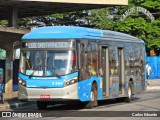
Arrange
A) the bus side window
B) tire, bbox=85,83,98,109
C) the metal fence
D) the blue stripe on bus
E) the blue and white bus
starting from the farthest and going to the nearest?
1. the metal fence
2. tire, bbox=85,83,98,109
3. the bus side window
4. the blue stripe on bus
5. the blue and white bus

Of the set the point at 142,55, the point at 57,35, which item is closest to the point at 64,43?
the point at 57,35

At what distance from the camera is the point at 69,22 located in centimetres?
5697

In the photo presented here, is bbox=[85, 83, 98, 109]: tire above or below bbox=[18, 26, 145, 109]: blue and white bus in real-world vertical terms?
below

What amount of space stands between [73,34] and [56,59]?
119cm

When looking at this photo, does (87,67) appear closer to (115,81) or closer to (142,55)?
(115,81)

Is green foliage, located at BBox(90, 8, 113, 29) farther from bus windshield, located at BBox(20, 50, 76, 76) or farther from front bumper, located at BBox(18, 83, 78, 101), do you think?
front bumper, located at BBox(18, 83, 78, 101)

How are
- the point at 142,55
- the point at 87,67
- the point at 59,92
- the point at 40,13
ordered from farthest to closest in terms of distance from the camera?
the point at 40,13 < the point at 142,55 < the point at 87,67 < the point at 59,92

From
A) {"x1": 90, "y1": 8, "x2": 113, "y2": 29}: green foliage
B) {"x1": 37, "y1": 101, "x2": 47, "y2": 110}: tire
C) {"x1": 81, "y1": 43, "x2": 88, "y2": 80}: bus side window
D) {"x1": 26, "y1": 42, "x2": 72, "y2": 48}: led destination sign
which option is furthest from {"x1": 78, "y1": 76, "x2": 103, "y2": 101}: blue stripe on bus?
{"x1": 90, "y1": 8, "x2": 113, "y2": 29}: green foliage

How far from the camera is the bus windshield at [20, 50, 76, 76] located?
17.2 meters

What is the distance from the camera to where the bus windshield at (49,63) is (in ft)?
56.5

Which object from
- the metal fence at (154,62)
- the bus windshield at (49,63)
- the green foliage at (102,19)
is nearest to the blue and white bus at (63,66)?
the bus windshield at (49,63)

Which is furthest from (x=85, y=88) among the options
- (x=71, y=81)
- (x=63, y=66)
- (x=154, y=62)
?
(x=154, y=62)

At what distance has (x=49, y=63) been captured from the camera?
17328 mm

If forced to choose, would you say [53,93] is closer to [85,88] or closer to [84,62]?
[85,88]
